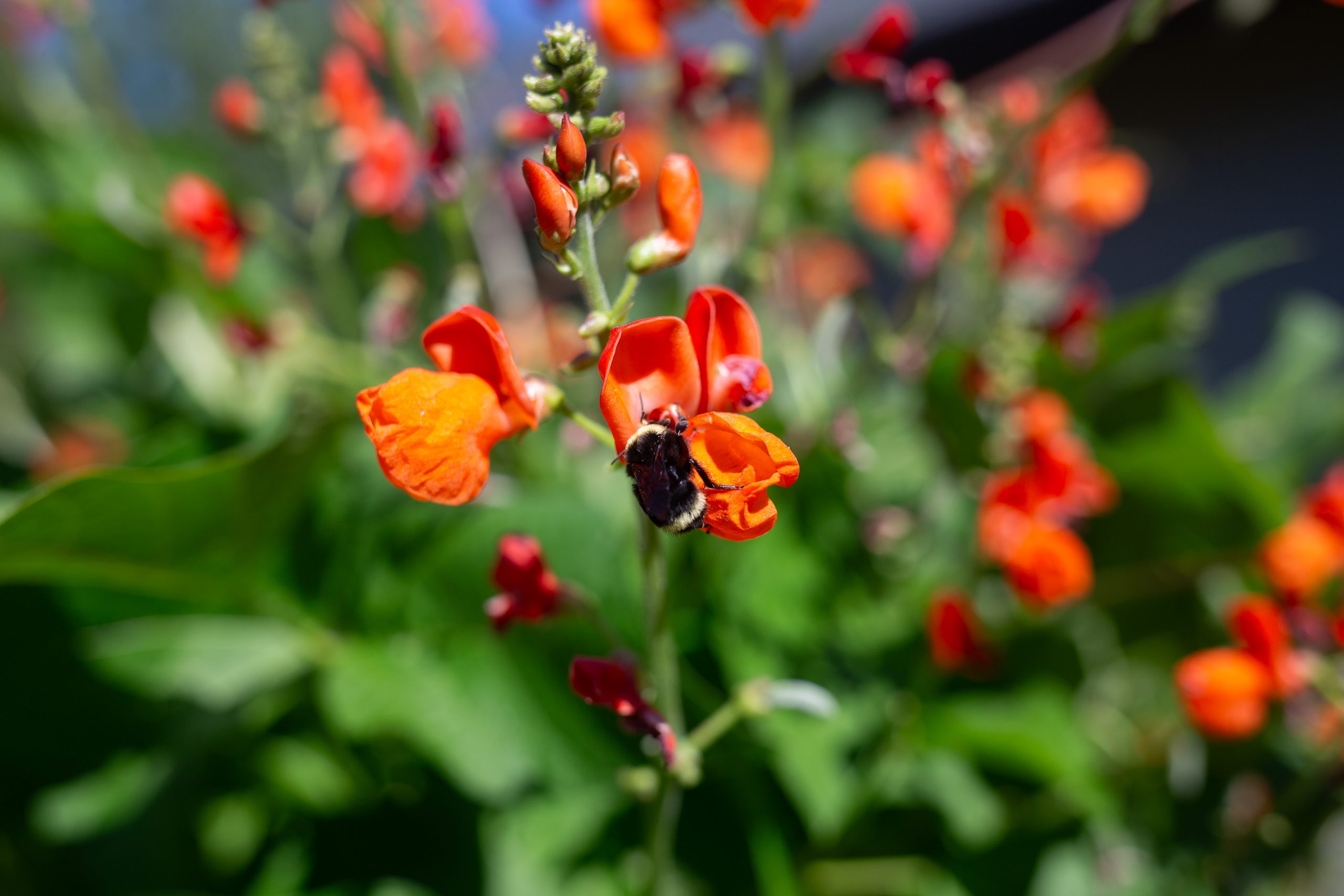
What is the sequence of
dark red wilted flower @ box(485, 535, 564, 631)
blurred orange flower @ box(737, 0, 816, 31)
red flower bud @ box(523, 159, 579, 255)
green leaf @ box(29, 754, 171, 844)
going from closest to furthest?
red flower bud @ box(523, 159, 579, 255) → dark red wilted flower @ box(485, 535, 564, 631) → blurred orange flower @ box(737, 0, 816, 31) → green leaf @ box(29, 754, 171, 844)

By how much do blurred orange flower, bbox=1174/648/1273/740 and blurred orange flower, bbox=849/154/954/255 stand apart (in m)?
0.51

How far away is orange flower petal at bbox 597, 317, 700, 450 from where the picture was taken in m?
0.43

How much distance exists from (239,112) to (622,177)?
0.78 m

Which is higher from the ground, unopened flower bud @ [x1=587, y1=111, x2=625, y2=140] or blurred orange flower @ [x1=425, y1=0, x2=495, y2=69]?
blurred orange flower @ [x1=425, y1=0, x2=495, y2=69]

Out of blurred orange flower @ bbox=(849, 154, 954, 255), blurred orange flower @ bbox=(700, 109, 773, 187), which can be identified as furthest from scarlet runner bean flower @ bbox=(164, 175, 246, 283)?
blurred orange flower @ bbox=(700, 109, 773, 187)

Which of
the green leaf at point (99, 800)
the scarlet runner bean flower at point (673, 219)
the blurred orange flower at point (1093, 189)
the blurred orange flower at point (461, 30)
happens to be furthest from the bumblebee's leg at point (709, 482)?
the blurred orange flower at point (1093, 189)

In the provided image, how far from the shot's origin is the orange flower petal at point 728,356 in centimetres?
47

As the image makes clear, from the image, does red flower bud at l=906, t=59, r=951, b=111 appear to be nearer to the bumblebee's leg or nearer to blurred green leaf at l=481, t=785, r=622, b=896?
the bumblebee's leg

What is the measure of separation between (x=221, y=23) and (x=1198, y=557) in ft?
29.1

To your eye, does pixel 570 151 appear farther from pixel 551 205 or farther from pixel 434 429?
pixel 434 429

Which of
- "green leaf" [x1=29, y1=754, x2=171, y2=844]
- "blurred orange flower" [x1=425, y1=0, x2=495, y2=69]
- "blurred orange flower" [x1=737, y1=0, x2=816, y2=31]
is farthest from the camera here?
"blurred orange flower" [x1=425, y1=0, x2=495, y2=69]

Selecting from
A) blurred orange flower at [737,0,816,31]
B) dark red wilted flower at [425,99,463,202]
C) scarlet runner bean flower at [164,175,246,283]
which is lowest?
dark red wilted flower at [425,99,463,202]

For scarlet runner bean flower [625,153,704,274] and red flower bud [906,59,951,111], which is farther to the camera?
red flower bud [906,59,951,111]

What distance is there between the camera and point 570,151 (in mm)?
426
